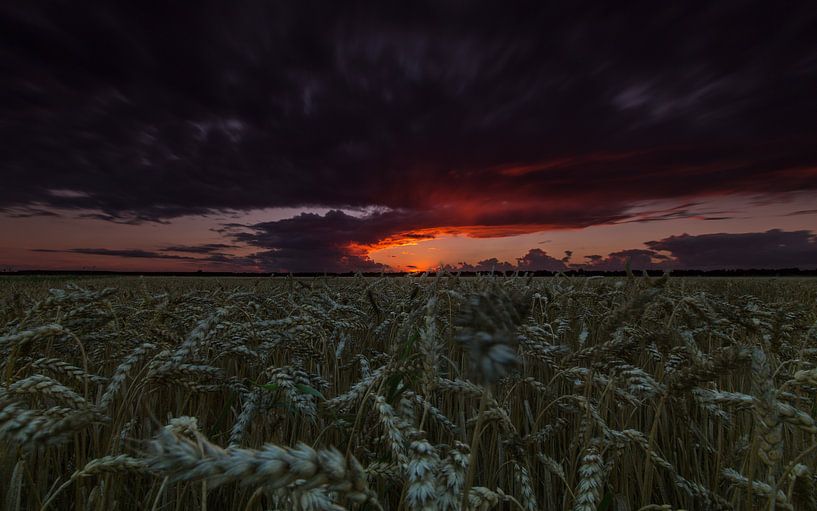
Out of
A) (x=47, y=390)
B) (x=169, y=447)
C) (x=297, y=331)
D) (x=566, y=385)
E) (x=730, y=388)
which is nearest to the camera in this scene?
(x=169, y=447)

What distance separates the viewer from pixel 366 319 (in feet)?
18.7

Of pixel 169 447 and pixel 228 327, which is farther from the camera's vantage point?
pixel 228 327

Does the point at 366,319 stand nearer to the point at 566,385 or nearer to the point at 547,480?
the point at 566,385

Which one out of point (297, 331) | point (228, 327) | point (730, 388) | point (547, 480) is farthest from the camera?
point (730, 388)

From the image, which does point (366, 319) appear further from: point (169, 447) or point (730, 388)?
point (169, 447)

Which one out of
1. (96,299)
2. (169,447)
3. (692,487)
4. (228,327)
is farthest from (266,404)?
(692,487)

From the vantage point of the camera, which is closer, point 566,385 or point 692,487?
point 692,487

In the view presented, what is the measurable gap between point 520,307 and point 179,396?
3323 mm

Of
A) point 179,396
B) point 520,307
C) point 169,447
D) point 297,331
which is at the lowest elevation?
point 179,396

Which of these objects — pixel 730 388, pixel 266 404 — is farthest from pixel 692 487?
pixel 266 404

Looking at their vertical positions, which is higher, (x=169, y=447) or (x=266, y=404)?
(x=169, y=447)

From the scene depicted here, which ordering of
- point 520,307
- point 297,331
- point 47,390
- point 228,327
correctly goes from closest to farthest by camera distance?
1. point 520,307
2. point 47,390
3. point 297,331
4. point 228,327

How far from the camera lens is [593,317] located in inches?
231

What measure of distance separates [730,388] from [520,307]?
4269 mm
